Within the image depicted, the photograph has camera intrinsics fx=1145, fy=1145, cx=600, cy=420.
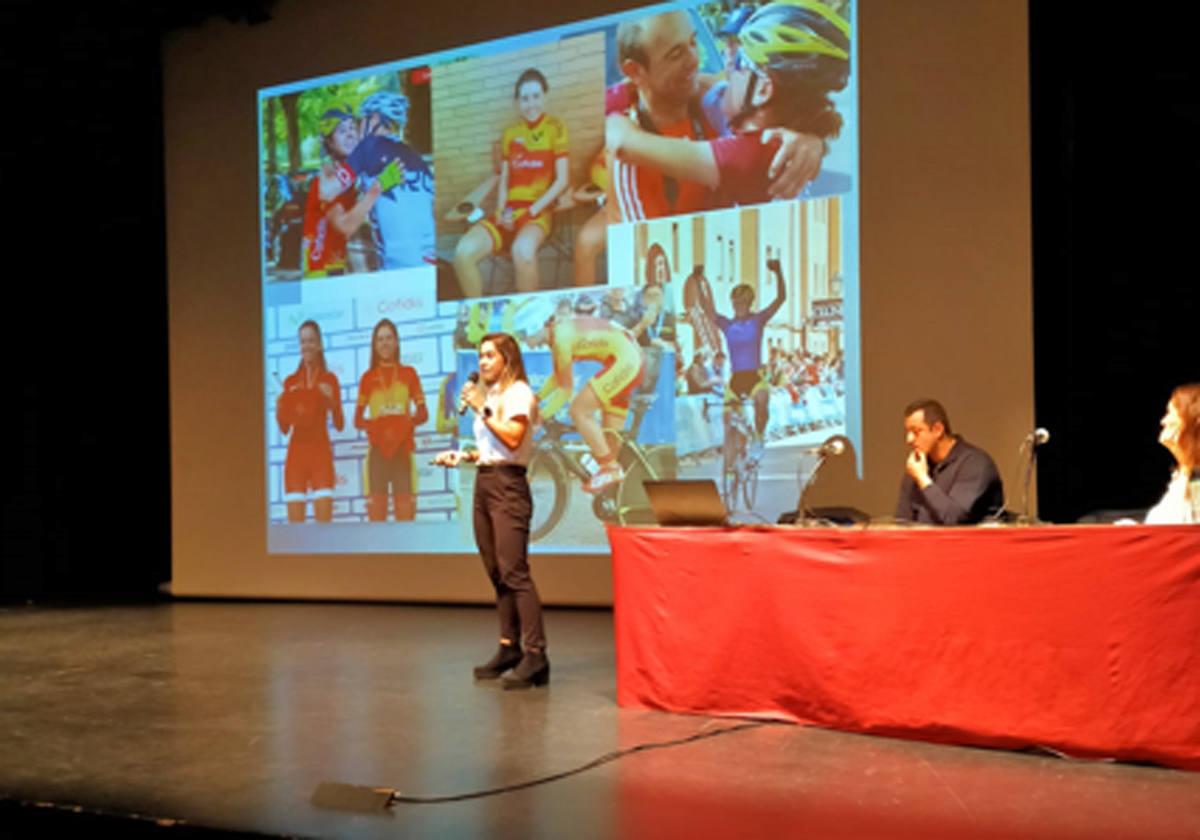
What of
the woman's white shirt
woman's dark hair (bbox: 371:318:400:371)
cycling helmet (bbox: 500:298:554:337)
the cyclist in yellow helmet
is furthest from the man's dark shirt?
woman's dark hair (bbox: 371:318:400:371)

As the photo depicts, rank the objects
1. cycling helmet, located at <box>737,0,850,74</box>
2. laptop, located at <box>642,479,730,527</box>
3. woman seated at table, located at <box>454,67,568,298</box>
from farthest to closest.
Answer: woman seated at table, located at <box>454,67,568,298</box> < cycling helmet, located at <box>737,0,850,74</box> < laptop, located at <box>642,479,730,527</box>

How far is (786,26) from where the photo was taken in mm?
5922

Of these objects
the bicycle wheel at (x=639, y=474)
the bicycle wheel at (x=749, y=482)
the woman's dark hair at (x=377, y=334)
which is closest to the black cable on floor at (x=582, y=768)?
the bicycle wheel at (x=749, y=482)

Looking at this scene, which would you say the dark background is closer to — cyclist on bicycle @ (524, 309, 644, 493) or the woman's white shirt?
cyclist on bicycle @ (524, 309, 644, 493)

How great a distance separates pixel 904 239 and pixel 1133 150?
1244mm

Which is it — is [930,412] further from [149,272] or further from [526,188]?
[149,272]

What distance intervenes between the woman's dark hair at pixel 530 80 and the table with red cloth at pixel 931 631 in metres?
3.73

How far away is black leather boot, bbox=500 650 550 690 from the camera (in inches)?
161

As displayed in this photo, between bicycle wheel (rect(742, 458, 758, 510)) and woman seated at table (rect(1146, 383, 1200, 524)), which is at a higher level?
woman seated at table (rect(1146, 383, 1200, 524))

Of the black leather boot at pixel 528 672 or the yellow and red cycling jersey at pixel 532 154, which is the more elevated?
the yellow and red cycling jersey at pixel 532 154

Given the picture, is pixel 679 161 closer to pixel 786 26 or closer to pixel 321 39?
pixel 786 26

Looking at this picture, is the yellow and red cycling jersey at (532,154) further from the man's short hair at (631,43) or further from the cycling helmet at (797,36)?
the cycling helmet at (797,36)

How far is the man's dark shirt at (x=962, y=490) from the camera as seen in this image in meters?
4.12

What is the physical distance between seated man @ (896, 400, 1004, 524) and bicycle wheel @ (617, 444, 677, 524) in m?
1.88
